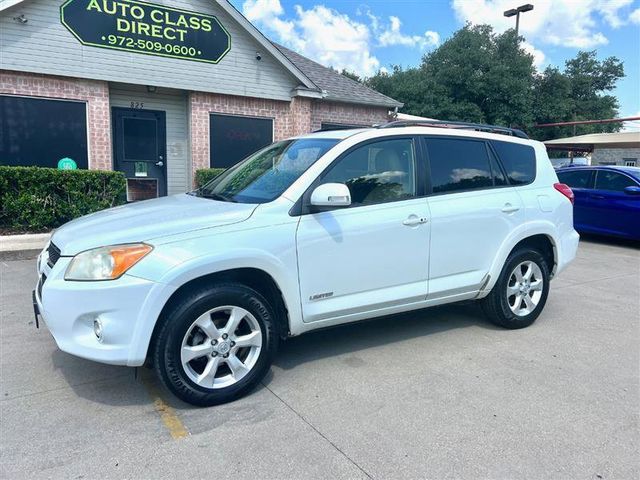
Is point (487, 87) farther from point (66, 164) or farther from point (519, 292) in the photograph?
point (519, 292)

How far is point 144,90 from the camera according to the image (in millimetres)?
11445

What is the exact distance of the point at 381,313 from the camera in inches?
154

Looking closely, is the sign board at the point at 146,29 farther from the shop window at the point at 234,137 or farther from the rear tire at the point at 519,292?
the rear tire at the point at 519,292

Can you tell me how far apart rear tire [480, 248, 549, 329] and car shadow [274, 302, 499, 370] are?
0.21m

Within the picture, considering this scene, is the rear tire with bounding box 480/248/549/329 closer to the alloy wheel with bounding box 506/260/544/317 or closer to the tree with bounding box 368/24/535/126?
the alloy wheel with bounding box 506/260/544/317

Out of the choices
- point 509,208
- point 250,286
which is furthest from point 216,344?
point 509,208

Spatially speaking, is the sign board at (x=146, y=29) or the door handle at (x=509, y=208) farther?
the sign board at (x=146, y=29)

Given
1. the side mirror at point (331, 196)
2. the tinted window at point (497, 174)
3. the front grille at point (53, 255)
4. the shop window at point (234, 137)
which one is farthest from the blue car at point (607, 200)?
the front grille at point (53, 255)

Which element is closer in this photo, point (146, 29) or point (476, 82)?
point (146, 29)

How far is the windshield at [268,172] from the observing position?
369cm

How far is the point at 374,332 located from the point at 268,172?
1.76 m

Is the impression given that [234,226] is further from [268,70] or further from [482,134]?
[268,70]

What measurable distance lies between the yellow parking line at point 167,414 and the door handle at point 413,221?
209 centimetres

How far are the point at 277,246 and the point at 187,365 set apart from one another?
93 centimetres
